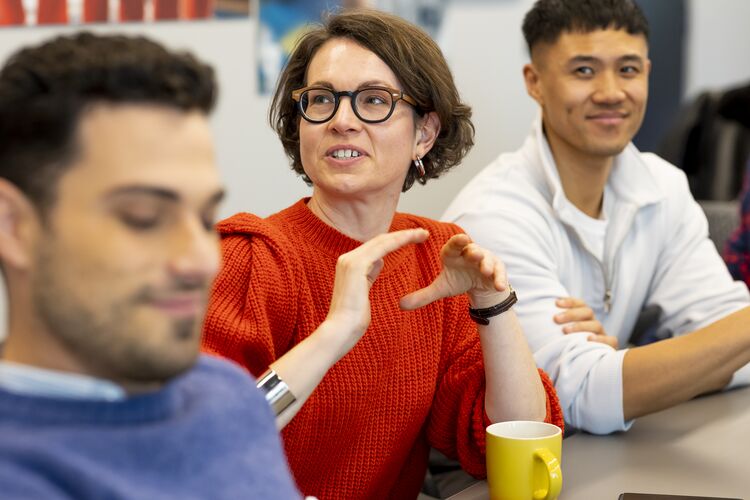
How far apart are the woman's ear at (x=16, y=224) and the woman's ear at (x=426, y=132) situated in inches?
33.8

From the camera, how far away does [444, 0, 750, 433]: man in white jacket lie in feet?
6.09

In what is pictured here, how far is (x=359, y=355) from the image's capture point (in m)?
1.42

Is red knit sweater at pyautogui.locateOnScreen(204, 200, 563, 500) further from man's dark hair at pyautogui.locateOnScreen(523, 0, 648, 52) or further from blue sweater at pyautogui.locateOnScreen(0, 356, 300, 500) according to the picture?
man's dark hair at pyautogui.locateOnScreen(523, 0, 648, 52)


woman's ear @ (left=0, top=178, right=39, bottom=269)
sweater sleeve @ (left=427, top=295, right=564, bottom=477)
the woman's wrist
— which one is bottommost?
sweater sleeve @ (left=427, top=295, right=564, bottom=477)

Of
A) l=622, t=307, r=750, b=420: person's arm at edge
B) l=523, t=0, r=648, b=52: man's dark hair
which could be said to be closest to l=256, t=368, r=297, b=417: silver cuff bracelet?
l=622, t=307, r=750, b=420: person's arm at edge

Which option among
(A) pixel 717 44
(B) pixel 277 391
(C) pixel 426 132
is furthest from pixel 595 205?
(A) pixel 717 44

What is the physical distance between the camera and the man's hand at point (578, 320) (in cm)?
172

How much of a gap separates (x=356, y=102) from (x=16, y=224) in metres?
0.74

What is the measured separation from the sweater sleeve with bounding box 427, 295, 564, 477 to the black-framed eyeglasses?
317 millimetres

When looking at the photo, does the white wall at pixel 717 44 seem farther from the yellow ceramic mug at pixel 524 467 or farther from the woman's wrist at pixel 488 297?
the yellow ceramic mug at pixel 524 467

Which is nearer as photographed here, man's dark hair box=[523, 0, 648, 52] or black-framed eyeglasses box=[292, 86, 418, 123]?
black-framed eyeglasses box=[292, 86, 418, 123]

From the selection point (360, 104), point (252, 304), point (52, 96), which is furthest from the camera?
point (360, 104)

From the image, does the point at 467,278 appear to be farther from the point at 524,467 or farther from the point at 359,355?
the point at 524,467

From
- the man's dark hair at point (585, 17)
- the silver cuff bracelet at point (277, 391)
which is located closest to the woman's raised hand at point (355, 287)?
the silver cuff bracelet at point (277, 391)
